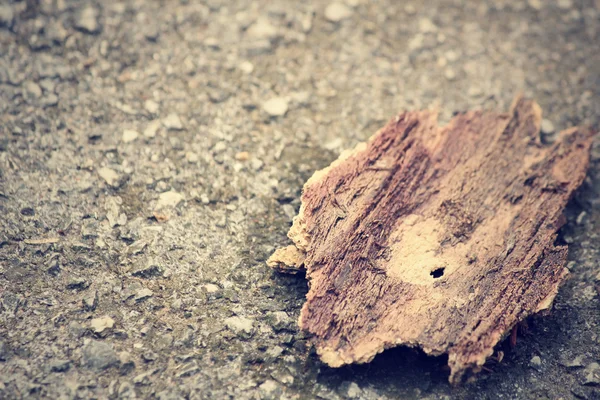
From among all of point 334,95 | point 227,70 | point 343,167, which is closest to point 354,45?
point 334,95

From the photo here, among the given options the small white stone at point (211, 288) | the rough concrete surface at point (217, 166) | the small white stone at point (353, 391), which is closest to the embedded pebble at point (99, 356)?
the rough concrete surface at point (217, 166)

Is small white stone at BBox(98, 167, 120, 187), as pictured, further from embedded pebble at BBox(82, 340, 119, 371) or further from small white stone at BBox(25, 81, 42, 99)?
embedded pebble at BBox(82, 340, 119, 371)

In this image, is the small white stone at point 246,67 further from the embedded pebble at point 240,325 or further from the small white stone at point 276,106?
the embedded pebble at point 240,325

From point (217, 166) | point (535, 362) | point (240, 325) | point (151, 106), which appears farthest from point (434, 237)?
point (151, 106)

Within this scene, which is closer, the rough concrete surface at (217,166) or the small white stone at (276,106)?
the rough concrete surface at (217,166)

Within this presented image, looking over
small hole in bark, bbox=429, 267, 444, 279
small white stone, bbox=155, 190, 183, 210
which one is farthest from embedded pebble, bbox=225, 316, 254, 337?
small hole in bark, bbox=429, 267, 444, 279

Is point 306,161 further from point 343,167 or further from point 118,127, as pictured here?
point 118,127
